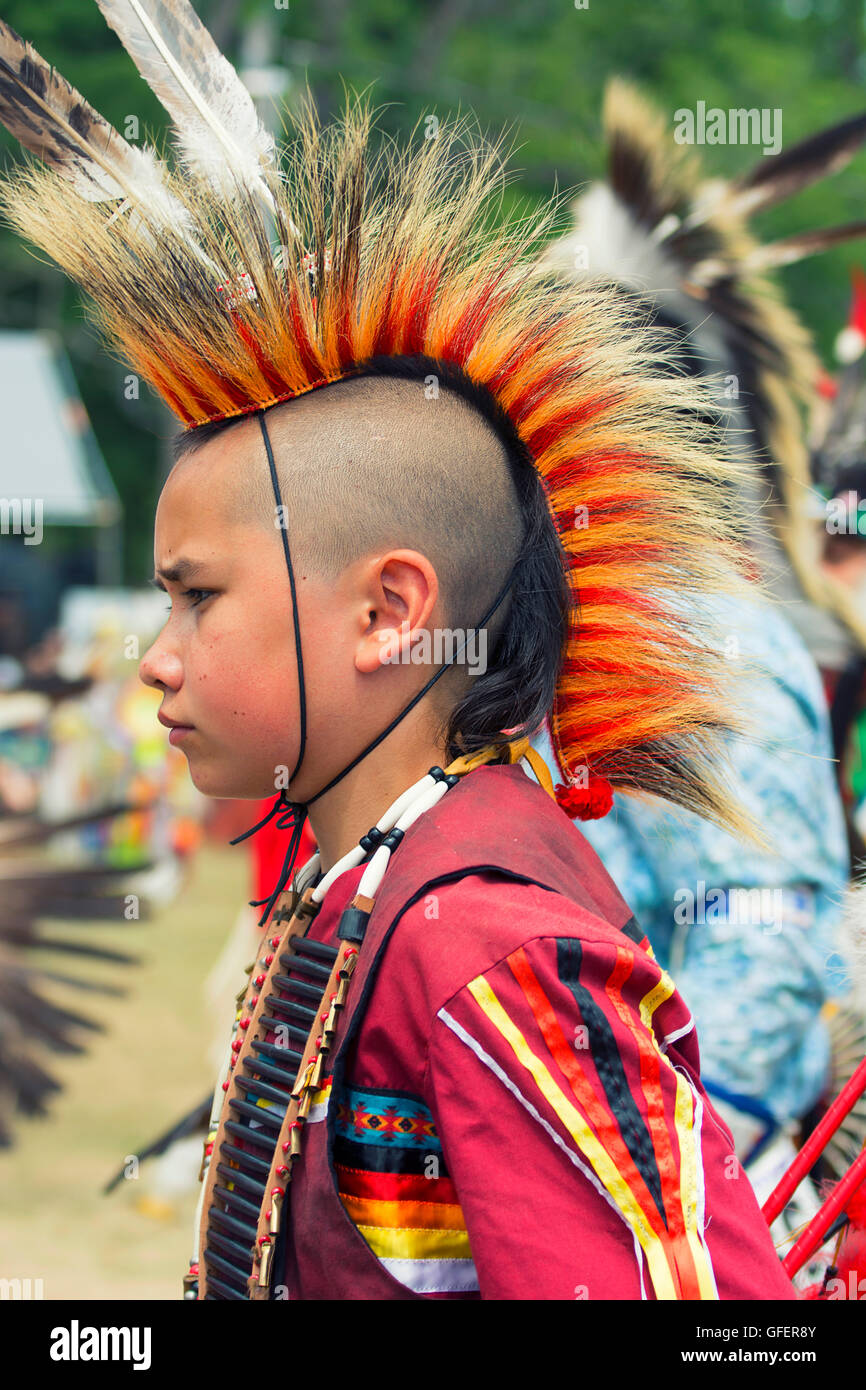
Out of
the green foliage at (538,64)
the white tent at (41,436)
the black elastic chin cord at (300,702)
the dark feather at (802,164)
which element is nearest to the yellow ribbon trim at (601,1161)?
the black elastic chin cord at (300,702)

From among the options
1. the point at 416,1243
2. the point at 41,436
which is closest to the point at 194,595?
the point at 416,1243

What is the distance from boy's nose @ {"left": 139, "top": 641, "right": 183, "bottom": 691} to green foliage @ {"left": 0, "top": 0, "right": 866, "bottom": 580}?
442 inches

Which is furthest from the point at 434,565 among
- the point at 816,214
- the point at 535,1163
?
the point at 816,214

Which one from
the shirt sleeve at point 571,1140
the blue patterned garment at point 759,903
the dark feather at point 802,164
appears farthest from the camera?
the dark feather at point 802,164

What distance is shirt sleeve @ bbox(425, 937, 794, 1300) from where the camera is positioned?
1.03 m

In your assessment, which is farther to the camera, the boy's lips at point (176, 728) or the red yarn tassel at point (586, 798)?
the red yarn tassel at point (586, 798)

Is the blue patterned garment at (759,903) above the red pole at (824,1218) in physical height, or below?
above

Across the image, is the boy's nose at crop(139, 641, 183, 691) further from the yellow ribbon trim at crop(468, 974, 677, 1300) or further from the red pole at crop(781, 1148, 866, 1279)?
the red pole at crop(781, 1148, 866, 1279)

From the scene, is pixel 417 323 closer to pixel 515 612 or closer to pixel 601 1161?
pixel 515 612

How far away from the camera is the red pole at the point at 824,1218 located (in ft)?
4.75

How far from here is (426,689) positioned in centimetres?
137

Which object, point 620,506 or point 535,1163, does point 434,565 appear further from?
point 535,1163

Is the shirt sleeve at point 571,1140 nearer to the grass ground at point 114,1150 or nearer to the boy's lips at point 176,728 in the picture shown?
the boy's lips at point 176,728

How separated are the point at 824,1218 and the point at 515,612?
2.42 feet
